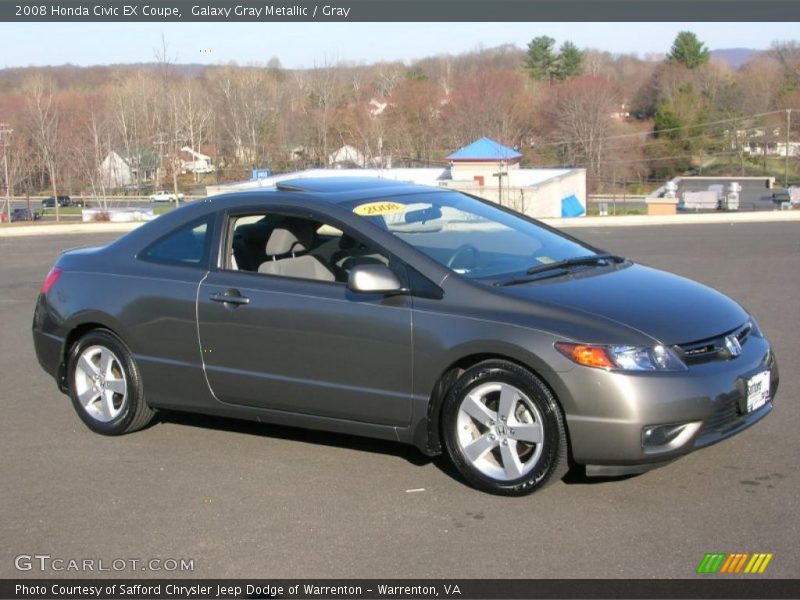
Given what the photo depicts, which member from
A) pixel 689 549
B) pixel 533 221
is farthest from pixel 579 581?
pixel 533 221

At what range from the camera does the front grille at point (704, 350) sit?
470cm

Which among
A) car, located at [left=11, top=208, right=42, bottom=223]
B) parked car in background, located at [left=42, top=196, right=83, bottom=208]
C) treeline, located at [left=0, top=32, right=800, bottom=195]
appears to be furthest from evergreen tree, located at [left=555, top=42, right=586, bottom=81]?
car, located at [left=11, top=208, right=42, bottom=223]

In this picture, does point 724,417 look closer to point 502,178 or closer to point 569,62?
point 502,178

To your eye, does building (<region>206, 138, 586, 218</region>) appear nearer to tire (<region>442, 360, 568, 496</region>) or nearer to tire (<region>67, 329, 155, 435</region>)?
tire (<region>67, 329, 155, 435</region>)

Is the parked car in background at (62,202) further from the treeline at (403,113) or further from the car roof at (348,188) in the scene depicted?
the car roof at (348,188)

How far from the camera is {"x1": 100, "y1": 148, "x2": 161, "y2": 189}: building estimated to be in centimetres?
5431

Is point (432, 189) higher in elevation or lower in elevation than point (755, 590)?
higher

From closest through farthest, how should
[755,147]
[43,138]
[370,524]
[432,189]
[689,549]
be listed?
[689,549], [370,524], [432,189], [43,138], [755,147]

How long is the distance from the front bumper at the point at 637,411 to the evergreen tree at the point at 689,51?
111977mm

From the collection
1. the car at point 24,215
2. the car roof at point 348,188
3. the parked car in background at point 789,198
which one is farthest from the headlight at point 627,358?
the parked car in background at point 789,198

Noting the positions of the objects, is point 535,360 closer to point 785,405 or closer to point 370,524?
point 370,524

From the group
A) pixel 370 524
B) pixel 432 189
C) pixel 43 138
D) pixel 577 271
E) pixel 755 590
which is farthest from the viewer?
pixel 43 138

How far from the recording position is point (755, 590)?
3770 millimetres

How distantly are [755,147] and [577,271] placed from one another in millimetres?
93353
